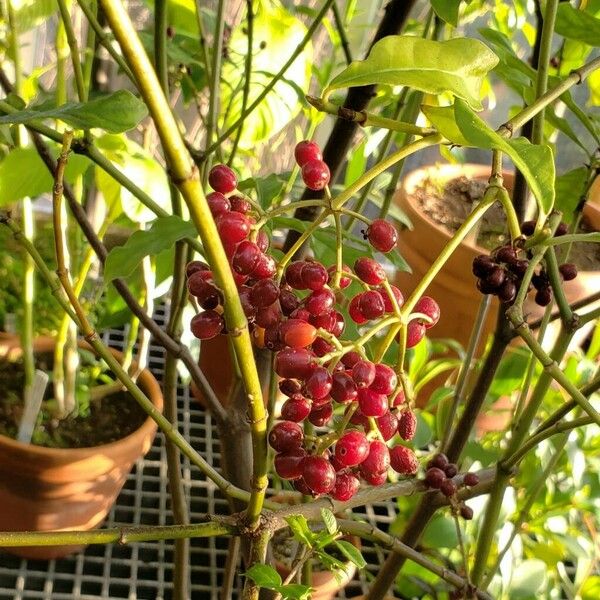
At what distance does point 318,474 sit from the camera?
0.90 ft

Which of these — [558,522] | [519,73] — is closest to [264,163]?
[558,522]

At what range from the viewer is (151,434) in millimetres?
796

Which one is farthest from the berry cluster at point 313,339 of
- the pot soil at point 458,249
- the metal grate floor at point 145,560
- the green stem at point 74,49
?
the pot soil at point 458,249

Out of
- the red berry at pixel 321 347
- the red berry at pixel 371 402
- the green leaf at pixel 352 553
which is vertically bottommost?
the green leaf at pixel 352 553

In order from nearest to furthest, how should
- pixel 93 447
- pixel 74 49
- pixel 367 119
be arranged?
1. pixel 367 119
2. pixel 74 49
3. pixel 93 447

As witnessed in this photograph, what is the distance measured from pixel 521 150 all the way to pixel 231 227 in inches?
3.9

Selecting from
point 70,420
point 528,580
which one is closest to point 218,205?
point 528,580

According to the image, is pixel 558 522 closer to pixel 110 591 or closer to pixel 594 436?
pixel 594 436

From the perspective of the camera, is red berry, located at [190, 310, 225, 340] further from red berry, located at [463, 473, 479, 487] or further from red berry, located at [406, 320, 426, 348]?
red berry, located at [463, 473, 479, 487]

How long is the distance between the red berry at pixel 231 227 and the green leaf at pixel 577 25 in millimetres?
207

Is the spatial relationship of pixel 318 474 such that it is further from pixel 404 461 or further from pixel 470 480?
pixel 470 480

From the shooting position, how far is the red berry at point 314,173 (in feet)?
0.99

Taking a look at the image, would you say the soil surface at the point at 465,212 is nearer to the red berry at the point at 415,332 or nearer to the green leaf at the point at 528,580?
the green leaf at the point at 528,580

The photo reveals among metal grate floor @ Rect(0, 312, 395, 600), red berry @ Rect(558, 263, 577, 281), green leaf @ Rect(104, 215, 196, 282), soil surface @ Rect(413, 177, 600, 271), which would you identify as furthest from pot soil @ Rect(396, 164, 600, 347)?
green leaf @ Rect(104, 215, 196, 282)
